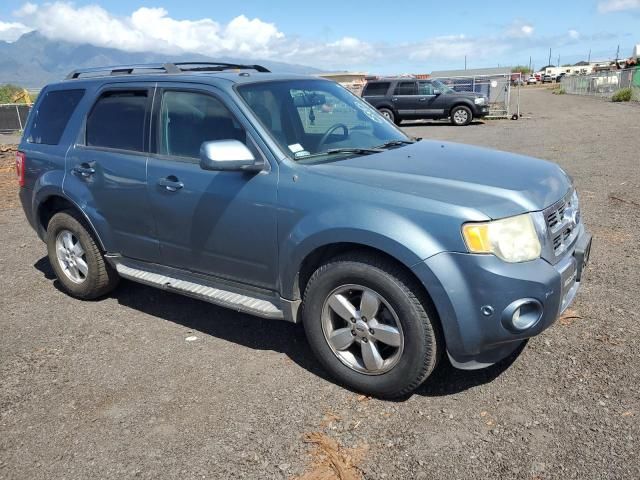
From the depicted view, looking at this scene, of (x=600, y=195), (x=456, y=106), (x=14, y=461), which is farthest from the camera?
(x=456, y=106)

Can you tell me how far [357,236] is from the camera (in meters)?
3.07

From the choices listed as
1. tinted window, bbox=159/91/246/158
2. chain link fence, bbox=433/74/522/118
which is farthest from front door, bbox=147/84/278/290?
chain link fence, bbox=433/74/522/118

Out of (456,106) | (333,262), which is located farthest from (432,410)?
(456,106)

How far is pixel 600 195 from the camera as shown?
8023 millimetres

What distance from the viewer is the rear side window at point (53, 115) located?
15.8ft

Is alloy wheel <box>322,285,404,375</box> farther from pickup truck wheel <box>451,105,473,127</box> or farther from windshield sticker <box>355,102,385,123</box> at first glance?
pickup truck wheel <box>451,105,473,127</box>

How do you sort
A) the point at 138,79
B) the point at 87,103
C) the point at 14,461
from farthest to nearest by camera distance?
the point at 87,103, the point at 138,79, the point at 14,461

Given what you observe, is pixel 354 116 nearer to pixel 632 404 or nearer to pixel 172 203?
pixel 172 203

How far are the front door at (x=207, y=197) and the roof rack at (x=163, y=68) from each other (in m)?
0.49

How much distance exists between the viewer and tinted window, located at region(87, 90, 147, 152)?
4.23 metres

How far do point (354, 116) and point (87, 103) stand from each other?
88.0 inches

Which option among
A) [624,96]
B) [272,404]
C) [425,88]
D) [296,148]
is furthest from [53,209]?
[624,96]

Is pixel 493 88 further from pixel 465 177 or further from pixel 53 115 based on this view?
pixel 465 177

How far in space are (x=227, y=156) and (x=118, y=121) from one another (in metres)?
1.53
